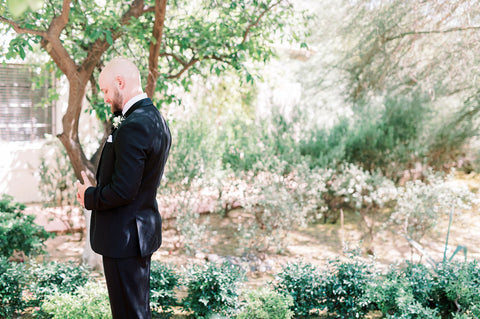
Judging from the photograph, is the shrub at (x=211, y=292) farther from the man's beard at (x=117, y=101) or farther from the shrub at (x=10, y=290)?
the man's beard at (x=117, y=101)

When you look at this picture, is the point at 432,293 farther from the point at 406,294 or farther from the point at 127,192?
the point at 127,192

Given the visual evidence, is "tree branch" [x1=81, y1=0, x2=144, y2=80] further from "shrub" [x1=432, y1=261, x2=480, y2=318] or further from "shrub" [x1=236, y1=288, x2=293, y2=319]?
"shrub" [x1=432, y1=261, x2=480, y2=318]

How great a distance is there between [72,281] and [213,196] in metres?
3.89

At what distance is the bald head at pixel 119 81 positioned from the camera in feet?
7.72

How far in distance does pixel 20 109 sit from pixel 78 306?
656 cm

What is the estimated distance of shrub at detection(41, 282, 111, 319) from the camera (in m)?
3.37

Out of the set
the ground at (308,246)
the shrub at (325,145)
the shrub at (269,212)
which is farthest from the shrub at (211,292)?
the shrub at (325,145)

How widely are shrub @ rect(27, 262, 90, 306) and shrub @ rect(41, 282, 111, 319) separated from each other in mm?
179

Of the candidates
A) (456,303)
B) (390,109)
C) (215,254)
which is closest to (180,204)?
(215,254)

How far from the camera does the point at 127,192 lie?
2.21m

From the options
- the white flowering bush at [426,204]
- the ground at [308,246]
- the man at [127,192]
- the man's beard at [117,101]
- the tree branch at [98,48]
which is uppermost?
the tree branch at [98,48]

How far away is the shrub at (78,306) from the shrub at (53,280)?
18 cm

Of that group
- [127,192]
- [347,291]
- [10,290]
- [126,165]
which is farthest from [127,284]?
[347,291]

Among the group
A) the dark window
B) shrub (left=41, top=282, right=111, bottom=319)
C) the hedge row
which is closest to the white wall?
the dark window
